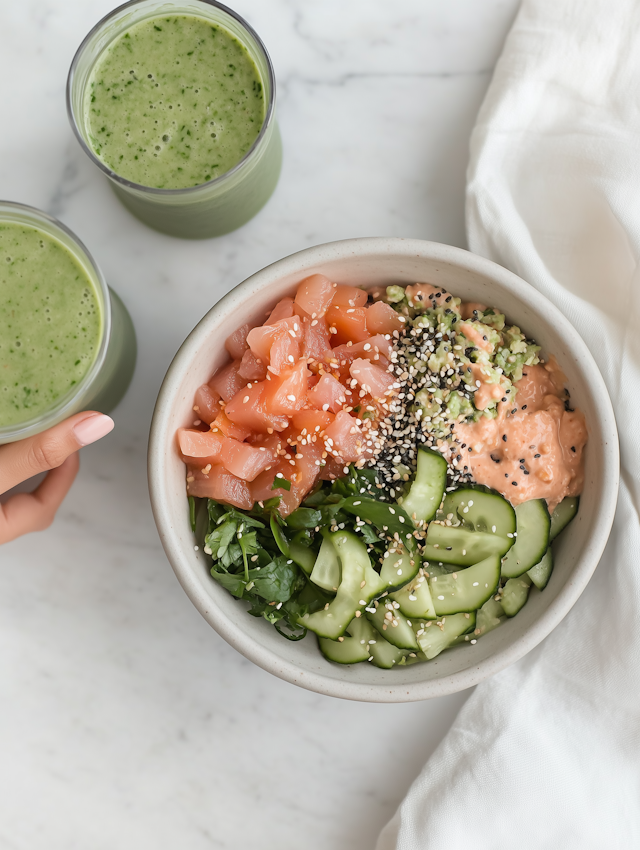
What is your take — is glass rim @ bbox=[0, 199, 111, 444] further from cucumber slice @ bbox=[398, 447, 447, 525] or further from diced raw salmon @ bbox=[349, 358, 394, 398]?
cucumber slice @ bbox=[398, 447, 447, 525]

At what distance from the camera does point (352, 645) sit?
1830 millimetres

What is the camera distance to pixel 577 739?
2.10 m

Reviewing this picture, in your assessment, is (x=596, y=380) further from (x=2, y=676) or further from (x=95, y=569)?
(x=2, y=676)

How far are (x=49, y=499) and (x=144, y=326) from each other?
627 millimetres

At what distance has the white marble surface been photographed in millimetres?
2203

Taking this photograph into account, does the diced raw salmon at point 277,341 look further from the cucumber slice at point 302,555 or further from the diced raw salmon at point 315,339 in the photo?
the cucumber slice at point 302,555

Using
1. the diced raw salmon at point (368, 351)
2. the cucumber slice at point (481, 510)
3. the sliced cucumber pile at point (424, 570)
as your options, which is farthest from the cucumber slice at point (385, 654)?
the diced raw salmon at point (368, 351)

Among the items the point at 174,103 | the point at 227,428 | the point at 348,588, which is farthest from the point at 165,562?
the point at 174,103

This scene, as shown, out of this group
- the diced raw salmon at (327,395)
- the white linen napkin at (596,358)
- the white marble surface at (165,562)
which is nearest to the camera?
the diced raw salmon at (327,395)

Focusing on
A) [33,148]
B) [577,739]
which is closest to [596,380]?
[577,739]

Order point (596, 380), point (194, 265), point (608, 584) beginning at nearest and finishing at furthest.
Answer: point (596, 380), point (608, 584), point (194, 265)

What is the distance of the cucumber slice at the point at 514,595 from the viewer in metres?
1.87

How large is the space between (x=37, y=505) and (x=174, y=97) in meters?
1.27

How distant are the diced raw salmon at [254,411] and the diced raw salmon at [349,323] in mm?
264
